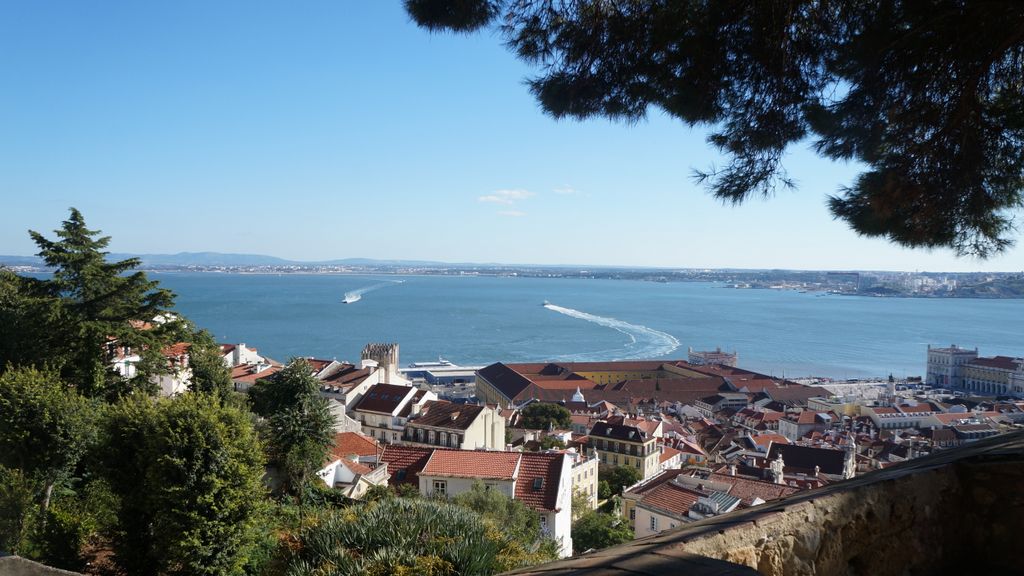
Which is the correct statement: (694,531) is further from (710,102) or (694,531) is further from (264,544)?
(264,544)

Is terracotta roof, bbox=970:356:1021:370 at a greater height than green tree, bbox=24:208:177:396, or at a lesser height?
lesser

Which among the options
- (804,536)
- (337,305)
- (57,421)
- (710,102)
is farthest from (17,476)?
(337,305)

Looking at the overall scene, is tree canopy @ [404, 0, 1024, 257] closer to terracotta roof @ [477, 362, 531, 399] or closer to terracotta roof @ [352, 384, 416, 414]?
terracotta roof @ [352, 384, 416, 414]

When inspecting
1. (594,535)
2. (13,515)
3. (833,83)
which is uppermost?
(833,83)

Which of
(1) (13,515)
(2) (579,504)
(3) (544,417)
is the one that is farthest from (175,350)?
(3) (544,417)

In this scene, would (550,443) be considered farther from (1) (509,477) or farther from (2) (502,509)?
A: (2) (502,509)

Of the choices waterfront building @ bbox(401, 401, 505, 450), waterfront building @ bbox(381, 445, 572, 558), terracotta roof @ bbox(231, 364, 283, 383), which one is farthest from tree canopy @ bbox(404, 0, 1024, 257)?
terracotta roof @ bbox(231, 364, 283, 383)

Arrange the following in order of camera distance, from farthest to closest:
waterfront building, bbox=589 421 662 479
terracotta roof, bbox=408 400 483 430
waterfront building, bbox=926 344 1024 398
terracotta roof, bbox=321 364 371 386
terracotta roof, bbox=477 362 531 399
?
waterfront building, bbox=926 344 1024 398 → terracotta roof, bbox=477 362 531 399 → terracotta roof, bbox=321 364 371 386 → waterfront building, bbox=589 421 662 479 → terracotta roof, bbox=408 400 483 430
